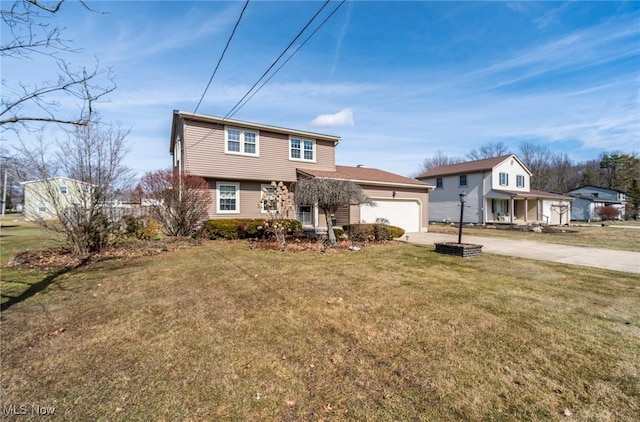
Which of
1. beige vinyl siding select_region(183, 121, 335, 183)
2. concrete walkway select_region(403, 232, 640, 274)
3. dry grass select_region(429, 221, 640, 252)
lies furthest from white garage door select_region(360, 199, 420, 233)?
concrete walkway select_region(403, 232, 640, 274)

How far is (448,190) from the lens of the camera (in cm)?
2684

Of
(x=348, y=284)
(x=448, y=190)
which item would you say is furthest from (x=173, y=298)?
(x=448, y=190)

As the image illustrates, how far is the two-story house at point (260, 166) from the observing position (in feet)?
42.5

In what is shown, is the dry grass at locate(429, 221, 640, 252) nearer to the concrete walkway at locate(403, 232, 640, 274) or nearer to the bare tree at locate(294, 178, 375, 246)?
the concrete walkway at locate(403, 232, 640, 274)

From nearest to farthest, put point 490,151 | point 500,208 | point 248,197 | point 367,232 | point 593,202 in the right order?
point 367,232 < point 248,197 < point 500,208 < point 593,202 < point 490,151

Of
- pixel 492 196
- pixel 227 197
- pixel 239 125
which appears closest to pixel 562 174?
pixel 492 196

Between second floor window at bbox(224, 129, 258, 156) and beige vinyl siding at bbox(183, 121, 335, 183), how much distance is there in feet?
0.67

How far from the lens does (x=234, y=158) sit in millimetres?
13648

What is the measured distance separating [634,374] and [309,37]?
22.9ft

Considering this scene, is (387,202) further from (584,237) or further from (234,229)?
(584,237)

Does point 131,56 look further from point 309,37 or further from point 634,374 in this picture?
point 634,374

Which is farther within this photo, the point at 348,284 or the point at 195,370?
the point at 348,284

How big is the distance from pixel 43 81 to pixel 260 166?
35.3 ft

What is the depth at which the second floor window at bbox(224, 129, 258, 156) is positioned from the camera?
13.6 m
